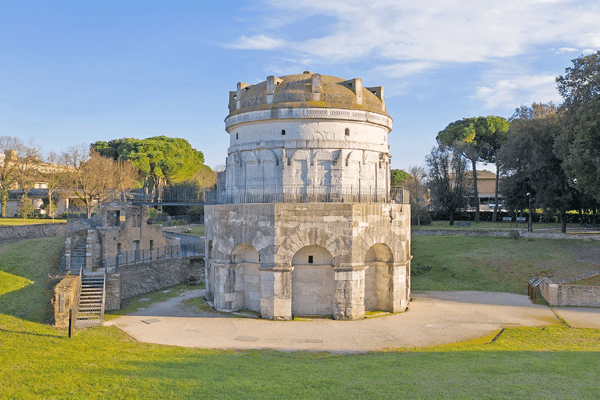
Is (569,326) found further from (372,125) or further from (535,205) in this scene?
(535,205)

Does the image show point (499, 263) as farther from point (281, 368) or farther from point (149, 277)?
point (281, 368)

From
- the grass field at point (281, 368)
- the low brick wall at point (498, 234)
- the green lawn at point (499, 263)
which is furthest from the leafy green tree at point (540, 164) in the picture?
the grass field at point (281, 368)

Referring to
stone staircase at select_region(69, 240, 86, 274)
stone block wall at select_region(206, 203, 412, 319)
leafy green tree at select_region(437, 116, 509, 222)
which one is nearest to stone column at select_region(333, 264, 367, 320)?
stone block wall at select_region(206, 203, 412, 319)

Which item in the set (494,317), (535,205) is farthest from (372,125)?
(535,205)

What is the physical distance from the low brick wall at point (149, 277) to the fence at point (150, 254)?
84cm

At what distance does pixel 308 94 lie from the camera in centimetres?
2402

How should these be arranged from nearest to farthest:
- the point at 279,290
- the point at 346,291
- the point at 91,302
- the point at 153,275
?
the point at 279,290, the point at 346,291, the point at 91,302, the point at 153,275

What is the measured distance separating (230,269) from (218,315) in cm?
238

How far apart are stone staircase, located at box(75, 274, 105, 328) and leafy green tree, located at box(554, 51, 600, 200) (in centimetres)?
3020

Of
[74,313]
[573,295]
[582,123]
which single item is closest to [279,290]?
[74,313]

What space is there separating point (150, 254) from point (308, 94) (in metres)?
17.0

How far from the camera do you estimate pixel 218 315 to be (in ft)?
76.4

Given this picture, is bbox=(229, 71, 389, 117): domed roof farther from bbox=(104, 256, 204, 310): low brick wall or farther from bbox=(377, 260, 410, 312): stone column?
bbox=(104, 256, 204, 310): low brick wall

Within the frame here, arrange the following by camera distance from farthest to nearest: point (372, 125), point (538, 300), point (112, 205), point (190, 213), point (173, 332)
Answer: point (190, 213) → point (112, 205) → point (538, 300) → point (372, 125) → point (173, 332)
